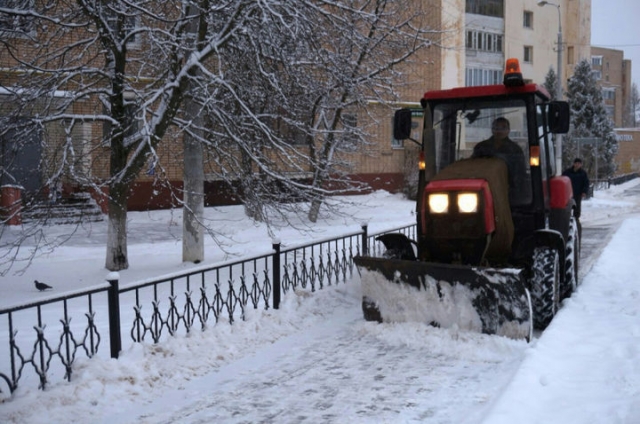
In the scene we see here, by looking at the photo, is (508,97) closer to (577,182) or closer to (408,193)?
(577,182)

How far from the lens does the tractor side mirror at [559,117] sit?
7152mm

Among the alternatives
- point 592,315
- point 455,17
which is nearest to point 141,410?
point 592,315

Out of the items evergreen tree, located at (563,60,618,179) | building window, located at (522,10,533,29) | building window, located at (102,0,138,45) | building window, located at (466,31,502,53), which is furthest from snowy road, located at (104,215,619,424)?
building window, located at (522,10,533,29)

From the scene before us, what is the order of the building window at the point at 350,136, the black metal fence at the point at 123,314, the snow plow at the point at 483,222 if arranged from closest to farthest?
the black metal fence at the point at 123,314
the snow plow at the point at 483,222
the building window at the point at 350,136

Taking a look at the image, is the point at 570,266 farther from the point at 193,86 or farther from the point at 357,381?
the point at 193,86

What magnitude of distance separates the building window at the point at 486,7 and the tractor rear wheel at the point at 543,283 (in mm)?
33827

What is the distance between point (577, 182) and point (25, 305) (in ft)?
43.5

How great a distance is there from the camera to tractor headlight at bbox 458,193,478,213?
6641 mm

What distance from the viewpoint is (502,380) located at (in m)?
5.60

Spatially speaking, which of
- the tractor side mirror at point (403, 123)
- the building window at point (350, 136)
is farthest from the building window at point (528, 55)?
the tractor side mirror at point (403, 123)

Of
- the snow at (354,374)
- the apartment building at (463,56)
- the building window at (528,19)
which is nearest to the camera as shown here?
the snow at (354,374)

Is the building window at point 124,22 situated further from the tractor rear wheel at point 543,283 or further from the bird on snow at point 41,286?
the tractor rear wheel at point 543,283

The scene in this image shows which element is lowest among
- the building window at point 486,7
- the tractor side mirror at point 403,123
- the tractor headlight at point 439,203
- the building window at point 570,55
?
the tractor headlight at point 439,203

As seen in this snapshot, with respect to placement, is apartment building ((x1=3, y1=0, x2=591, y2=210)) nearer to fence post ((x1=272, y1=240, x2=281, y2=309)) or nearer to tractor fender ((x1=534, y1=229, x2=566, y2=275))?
fence post ((x1=272, y1=240, x2=281, y2=309))
